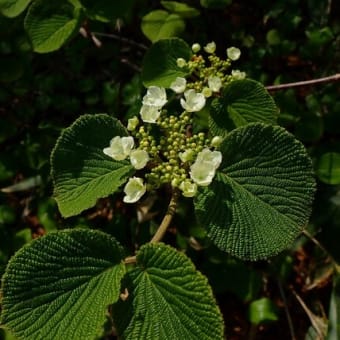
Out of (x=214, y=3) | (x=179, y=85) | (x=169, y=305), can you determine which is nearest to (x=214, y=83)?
(x=179, y=85)

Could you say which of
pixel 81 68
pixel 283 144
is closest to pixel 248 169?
pixel 283 144

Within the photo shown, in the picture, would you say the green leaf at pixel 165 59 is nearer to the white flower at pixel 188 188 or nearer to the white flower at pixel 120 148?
the white flower at pixel 120 148

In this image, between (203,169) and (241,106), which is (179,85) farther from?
(203,169)

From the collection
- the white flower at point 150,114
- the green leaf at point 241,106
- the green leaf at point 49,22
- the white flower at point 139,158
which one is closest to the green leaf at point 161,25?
the green leaf at point 49,22

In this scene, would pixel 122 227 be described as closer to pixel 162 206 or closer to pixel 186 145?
pixel 162 206

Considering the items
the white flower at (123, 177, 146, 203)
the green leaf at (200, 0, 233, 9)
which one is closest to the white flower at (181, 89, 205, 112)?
the white flower at (123, 177, 146, 203)
